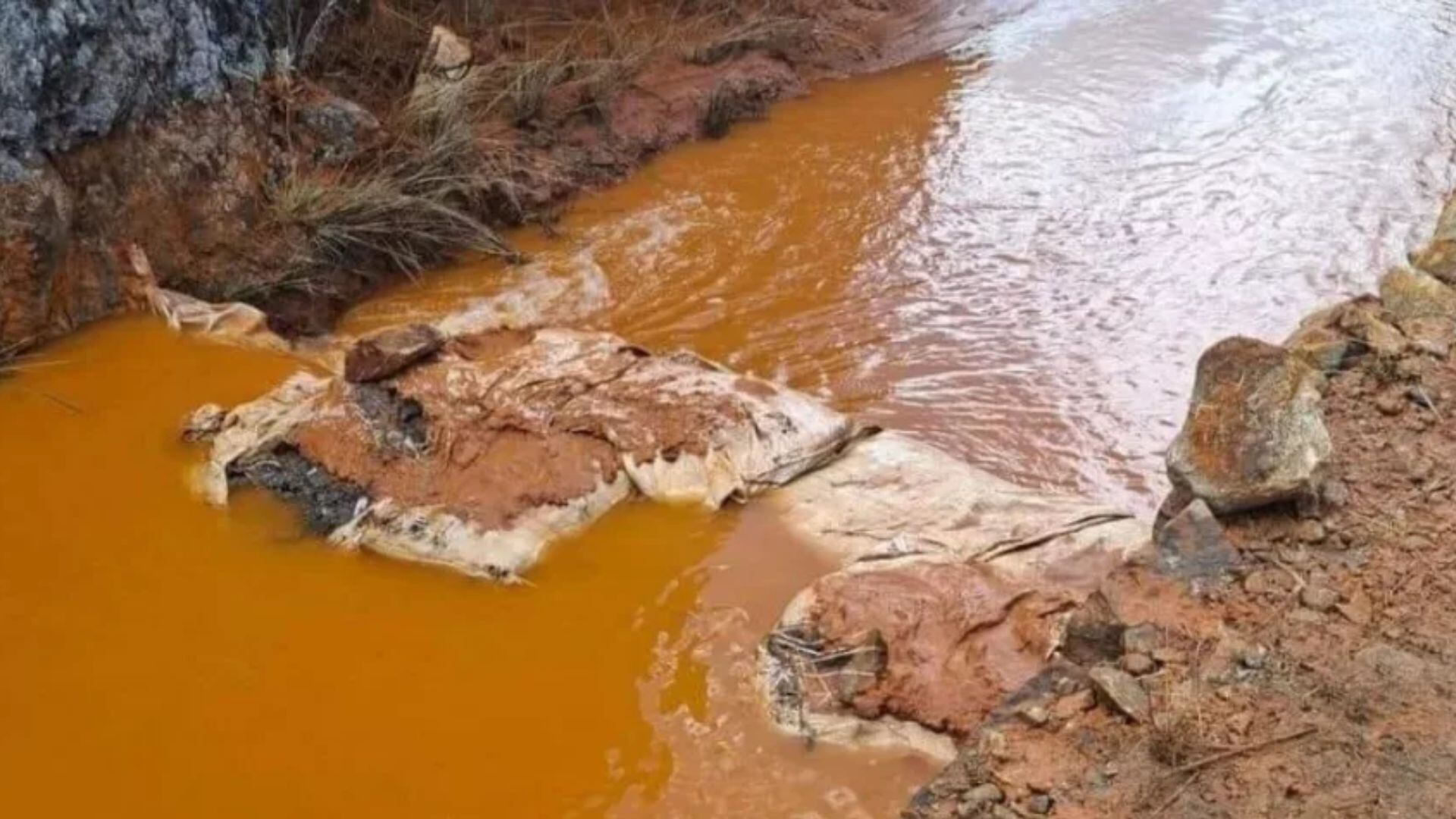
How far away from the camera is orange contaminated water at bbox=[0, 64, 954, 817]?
10.2 feet

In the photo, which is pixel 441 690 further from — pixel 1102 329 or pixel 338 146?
pixel 338 146

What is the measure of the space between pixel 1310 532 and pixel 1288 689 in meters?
0.58

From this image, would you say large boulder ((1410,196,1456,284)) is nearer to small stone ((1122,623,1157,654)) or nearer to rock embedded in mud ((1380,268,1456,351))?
rock embedded in mud ((1380,268,1456,351))

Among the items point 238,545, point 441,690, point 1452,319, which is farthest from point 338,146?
point 1452,319

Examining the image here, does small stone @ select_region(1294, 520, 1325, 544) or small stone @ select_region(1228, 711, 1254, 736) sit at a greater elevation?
small stone @ select_region(1294, 520, 1325, 544)

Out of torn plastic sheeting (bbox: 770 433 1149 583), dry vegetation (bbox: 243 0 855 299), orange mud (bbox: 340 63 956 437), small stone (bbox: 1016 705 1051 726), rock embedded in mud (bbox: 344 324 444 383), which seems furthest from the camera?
dry vegetation (bbox: 243 0 855 299)

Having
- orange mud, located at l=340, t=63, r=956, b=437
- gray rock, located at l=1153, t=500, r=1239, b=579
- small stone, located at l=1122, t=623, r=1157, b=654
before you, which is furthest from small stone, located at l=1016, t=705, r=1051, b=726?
orange mud, located at l=340, t=63, r=956, b=437

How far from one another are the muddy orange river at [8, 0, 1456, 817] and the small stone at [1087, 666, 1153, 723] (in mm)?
542

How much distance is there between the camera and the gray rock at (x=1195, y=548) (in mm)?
3020

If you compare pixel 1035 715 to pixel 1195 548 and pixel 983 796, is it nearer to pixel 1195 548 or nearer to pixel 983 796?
pixel 983 796

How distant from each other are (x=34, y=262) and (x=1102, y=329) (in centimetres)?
411

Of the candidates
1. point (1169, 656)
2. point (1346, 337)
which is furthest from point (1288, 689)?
point (1346, 337)

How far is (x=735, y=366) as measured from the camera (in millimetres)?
5109

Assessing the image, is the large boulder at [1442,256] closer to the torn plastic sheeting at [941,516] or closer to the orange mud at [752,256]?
the torn plastic sheeting at [941,516]
